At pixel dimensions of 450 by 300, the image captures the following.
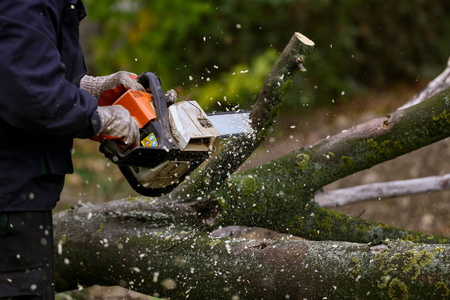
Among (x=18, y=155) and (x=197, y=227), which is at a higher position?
(x=18, y=155)

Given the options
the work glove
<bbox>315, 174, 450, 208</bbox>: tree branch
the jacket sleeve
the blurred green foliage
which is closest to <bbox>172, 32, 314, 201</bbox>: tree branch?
the work glove

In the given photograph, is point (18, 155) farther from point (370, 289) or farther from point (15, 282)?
point (370, 289)

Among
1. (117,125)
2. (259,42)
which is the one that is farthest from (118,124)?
(259,42)

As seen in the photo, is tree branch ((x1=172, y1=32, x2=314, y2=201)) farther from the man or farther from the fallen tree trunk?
the man

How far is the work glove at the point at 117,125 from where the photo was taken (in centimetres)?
198

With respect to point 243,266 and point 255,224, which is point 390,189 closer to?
point 255,224

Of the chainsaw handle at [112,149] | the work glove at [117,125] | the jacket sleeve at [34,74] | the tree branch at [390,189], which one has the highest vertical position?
the jacket sleeve at [34,74]

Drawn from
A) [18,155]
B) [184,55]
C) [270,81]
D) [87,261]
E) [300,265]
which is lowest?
[184,55]

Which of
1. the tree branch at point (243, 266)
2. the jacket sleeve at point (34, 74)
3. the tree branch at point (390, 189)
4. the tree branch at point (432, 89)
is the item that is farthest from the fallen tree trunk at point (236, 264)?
the tree branch at point (432, 89)

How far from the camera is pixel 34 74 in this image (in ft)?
5.53

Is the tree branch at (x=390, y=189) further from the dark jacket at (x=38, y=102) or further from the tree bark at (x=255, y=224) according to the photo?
the dark jacket at (x=38, y=102)

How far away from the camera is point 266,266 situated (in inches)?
83.7

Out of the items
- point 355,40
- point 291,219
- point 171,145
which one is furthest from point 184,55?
point 171,145

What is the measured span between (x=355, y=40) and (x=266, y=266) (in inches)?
247
